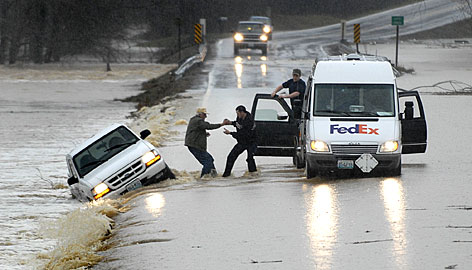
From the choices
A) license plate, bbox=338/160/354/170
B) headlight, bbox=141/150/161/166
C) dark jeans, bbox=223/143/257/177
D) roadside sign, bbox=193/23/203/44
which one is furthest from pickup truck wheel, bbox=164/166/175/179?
roadside sign, bbox=193/23/203/44

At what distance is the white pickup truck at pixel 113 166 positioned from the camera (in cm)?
1742

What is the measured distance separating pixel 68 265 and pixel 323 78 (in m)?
7.03

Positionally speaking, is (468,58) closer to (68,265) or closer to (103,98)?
(103,98)

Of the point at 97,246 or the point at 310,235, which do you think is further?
the point at 97,246

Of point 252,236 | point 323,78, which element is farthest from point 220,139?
point 252,236

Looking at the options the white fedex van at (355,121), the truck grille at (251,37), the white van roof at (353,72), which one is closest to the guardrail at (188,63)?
the truck grille at (251,37)

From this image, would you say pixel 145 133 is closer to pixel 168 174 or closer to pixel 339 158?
pixel 168 174

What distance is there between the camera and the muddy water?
1677cm

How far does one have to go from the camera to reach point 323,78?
1717cm

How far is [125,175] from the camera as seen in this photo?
17.5m

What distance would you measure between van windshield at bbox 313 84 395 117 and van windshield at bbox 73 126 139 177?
4.18 metres

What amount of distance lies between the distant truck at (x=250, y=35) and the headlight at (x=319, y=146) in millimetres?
37873

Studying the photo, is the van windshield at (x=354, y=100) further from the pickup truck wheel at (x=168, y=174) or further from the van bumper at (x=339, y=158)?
Result: the pickup truck wheel at (x=168, y=174)

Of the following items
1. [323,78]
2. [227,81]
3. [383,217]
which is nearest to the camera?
[383,217]
